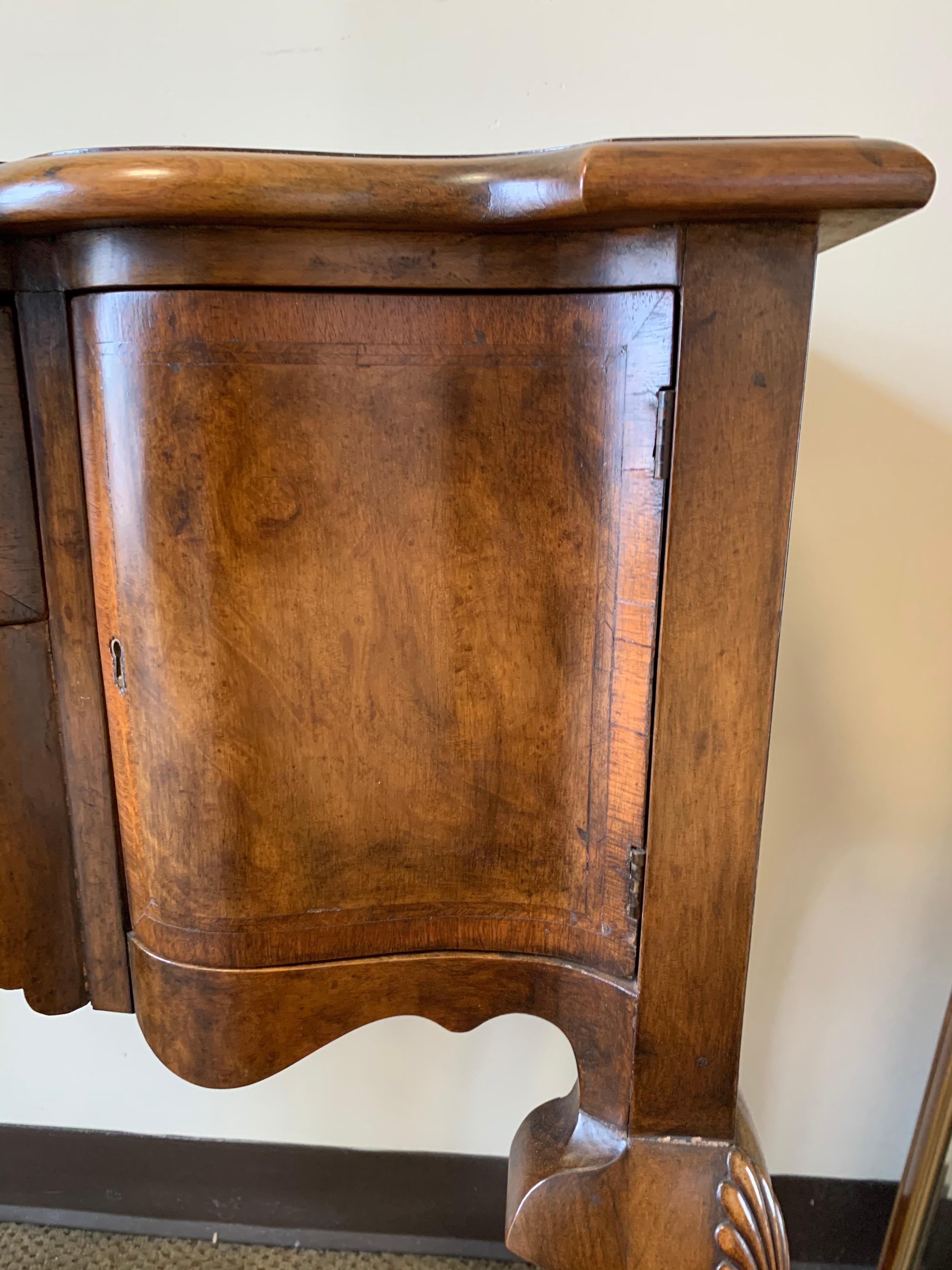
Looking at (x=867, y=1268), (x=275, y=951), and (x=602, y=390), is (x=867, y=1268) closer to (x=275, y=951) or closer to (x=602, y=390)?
(x=275, y=951)

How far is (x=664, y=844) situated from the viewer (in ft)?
1.78

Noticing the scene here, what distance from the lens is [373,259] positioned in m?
0.49

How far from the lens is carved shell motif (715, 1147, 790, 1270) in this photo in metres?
0.59

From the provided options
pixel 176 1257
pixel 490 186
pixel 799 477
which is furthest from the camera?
pixel 176 1257

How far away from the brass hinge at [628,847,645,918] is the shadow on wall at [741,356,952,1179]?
1.68 feet

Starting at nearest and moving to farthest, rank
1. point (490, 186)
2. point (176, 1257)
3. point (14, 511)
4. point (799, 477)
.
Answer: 1. point (490, 186)
2. point (14, 511)
3. point (799, 477)
4. point (176, 1257)

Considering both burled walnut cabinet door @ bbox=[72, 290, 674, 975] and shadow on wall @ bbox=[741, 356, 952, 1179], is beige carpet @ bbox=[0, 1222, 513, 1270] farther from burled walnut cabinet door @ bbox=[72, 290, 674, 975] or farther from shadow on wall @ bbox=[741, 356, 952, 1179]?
burled walnut cabinet door @ bbox=[72, 290, 674, 975]

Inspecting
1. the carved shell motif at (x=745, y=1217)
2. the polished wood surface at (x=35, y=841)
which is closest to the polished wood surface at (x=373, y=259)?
the polished wood surface at (x=35, y=841)

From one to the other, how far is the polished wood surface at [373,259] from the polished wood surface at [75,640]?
0.26ft

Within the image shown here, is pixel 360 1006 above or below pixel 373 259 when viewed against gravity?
below

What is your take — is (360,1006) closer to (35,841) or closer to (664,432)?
(35,841)

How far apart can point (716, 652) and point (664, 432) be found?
0.13m

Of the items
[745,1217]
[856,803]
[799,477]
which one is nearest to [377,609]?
[745,1217]

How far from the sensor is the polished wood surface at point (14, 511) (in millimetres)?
553
